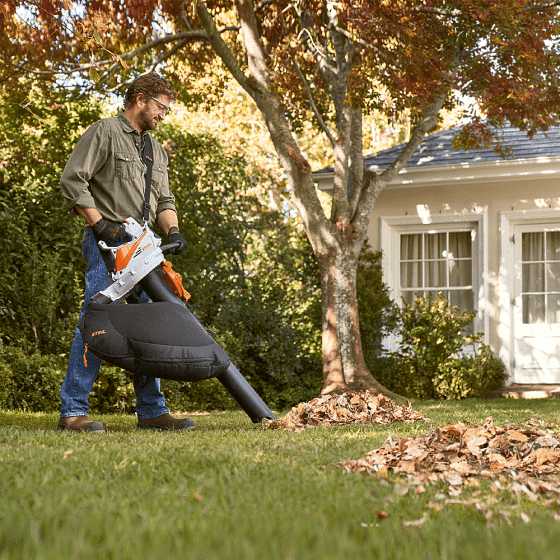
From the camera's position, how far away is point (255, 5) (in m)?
9.64

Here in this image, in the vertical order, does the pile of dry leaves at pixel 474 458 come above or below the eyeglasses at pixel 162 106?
below

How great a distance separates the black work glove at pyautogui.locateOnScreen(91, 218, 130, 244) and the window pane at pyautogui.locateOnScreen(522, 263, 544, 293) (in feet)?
27.2

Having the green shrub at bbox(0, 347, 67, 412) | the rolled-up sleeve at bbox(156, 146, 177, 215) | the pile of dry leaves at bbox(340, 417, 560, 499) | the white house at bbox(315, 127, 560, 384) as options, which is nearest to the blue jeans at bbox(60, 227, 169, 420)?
the rolled-up sleeve at bbox(156, 146, 177, 215)

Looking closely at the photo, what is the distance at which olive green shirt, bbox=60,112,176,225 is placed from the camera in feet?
14.1

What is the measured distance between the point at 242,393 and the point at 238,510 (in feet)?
8.08

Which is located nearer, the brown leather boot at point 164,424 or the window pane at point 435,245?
the brown leather boot at point 164,424

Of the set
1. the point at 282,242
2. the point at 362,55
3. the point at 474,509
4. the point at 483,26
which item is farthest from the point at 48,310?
the point at 474,509

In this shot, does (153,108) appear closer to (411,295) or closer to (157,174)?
(157,174)

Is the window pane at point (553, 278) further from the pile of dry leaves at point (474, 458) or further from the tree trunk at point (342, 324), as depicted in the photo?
the pile of dry leaves at point (474, 458)

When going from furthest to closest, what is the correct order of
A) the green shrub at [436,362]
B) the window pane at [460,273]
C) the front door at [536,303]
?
the window pane at [460,273]
the front door at [536,303]
the green shrub at [436,362]

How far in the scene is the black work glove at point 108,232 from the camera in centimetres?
421

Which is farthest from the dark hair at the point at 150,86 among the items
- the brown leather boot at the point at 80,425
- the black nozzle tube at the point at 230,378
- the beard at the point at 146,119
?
the brown leather boot at the point at 80,425

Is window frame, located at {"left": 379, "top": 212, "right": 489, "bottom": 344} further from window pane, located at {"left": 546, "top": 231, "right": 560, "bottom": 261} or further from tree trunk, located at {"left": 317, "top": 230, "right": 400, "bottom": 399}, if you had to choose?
tree trunk, located at {"left": 317, "top": 230, "right": 400, "bottom": 399}

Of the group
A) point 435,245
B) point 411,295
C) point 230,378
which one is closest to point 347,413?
point 230,378
